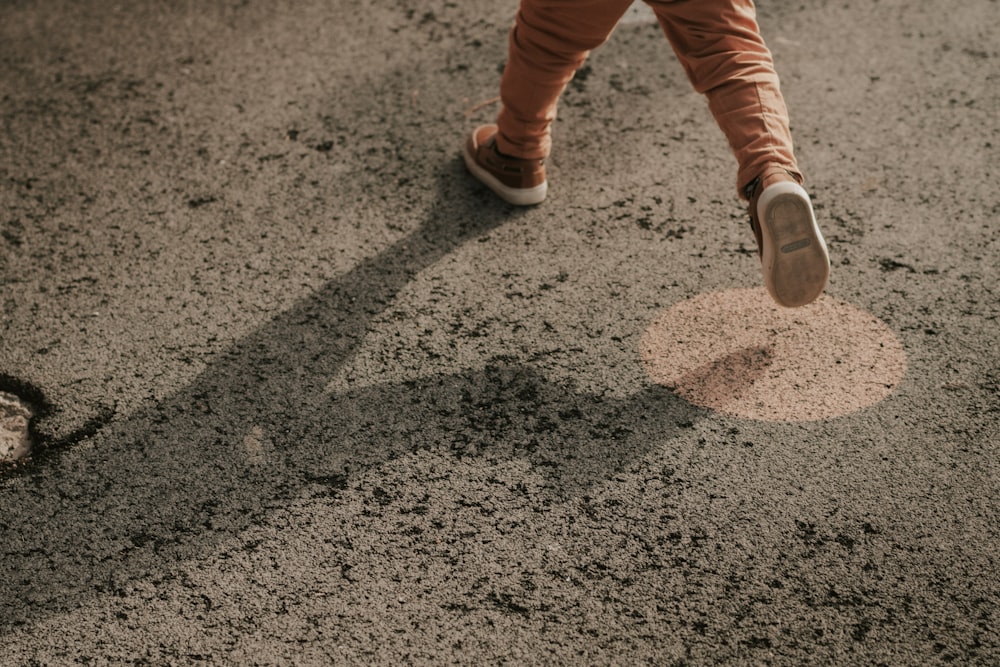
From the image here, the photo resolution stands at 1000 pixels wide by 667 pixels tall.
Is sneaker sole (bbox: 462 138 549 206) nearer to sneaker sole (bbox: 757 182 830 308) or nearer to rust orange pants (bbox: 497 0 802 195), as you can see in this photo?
rust orange pants (bbox: 497 0 802 195)

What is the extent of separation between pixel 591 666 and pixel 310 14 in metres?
3.09

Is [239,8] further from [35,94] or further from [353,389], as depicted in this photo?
[353,389]

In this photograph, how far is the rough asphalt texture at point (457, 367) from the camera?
1.87 m

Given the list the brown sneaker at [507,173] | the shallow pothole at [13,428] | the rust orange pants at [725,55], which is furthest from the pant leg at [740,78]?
the shallow pothole at [13,428]

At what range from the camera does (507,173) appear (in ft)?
9.45

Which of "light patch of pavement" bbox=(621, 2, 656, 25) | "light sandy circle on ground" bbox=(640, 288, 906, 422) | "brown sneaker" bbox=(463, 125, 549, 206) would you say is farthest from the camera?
"light patch of pavement" bbox=(621, 2, 656, 25)

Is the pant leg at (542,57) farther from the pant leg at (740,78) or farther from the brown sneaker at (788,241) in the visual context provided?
the brown sneaker at (788,241)

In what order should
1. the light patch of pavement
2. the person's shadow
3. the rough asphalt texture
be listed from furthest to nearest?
1. the light patch of pavement
2. the person's shadow
3. the rough asphalt texture

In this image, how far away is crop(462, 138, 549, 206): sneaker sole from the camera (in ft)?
9.51

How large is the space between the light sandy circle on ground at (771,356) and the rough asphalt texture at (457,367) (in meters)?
0.05

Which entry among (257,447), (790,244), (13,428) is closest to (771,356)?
(790,244)

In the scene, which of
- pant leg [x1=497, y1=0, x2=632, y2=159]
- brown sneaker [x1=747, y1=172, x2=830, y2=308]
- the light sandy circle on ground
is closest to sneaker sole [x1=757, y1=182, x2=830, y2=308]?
brown sneaker [x1=747, y1=172, x2=830, y2=308]

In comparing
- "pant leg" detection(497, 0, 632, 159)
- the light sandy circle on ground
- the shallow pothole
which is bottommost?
the light sandy circle on ground

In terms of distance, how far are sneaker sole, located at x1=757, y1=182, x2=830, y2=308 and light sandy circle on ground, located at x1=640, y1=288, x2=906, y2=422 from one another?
24cm
